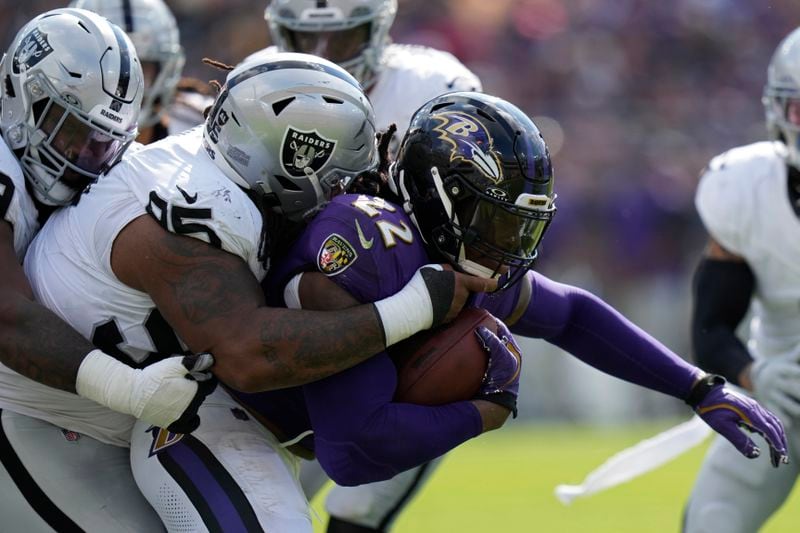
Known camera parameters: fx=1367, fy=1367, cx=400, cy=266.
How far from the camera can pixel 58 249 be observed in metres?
3.23

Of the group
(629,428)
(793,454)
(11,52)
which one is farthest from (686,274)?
(11,52)

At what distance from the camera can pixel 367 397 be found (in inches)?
120

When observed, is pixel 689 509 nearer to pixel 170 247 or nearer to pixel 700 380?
pixel 700 380

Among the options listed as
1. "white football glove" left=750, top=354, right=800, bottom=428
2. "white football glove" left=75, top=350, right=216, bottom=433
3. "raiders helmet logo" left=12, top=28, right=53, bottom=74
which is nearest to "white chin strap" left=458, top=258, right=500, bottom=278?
"white football glove" left=75, top=350, right=216, bottom=433

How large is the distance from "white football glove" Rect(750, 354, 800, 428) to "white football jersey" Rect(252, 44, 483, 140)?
1391mm

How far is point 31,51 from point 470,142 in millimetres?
1122

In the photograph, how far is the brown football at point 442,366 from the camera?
10.3ft

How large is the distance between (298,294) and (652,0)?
9841mm

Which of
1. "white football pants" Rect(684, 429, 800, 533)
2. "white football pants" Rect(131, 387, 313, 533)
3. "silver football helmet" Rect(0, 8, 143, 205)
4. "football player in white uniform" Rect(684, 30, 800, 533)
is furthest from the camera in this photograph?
"football player in white uniform" Rect(684, 30, 800, 533)

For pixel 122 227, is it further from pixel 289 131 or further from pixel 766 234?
pixel 766 234

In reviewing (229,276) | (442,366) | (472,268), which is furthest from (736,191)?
(229,276)

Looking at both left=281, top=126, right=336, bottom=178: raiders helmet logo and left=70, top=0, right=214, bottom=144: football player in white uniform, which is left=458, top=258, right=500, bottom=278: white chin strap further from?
left=70, top=0, right=214, bottom=144: football player in white uniform

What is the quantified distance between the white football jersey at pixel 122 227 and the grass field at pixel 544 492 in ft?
8.22

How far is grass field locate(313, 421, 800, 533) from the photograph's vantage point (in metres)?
6.21
